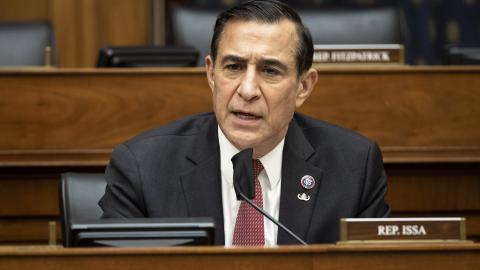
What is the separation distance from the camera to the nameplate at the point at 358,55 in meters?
3.52

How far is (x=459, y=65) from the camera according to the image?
3740 mm

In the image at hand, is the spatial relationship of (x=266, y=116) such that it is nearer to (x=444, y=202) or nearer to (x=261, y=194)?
(x=261, y=194)

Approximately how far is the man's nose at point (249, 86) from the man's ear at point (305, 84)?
0.22 meters

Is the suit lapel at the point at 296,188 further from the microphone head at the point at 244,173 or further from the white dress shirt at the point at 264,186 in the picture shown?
the microphone head at the point at 244,173

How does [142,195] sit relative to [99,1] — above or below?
below

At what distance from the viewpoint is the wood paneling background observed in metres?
5.30

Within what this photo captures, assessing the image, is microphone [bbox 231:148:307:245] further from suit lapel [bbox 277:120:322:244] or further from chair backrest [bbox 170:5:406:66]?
chair backrest [bbox 170:5:406:66]

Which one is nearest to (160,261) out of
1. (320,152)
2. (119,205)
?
(119,205)

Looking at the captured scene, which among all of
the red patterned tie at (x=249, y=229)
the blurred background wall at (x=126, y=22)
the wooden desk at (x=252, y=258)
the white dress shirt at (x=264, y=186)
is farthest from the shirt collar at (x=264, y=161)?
the blurred background wall at (x=126, y=22)

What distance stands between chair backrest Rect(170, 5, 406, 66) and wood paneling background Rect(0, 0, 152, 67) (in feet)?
3.97

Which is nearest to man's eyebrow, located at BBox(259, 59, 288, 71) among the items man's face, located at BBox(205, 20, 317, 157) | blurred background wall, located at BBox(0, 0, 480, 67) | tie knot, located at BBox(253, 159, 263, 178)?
man's face, located at BBox(205, 20, 317, 157)

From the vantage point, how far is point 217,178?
2.71 meters

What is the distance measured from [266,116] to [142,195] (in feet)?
1.18

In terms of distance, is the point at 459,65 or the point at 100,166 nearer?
the point at 100,166
